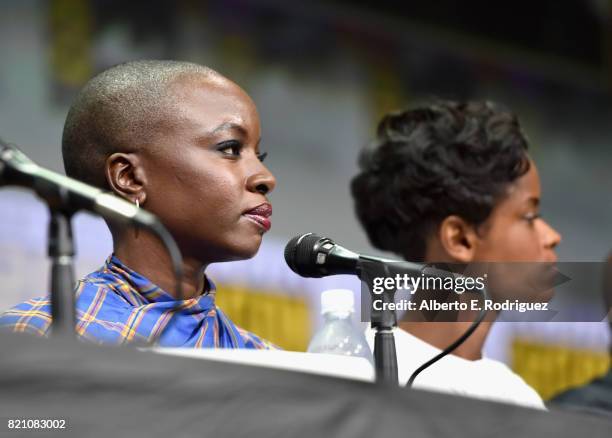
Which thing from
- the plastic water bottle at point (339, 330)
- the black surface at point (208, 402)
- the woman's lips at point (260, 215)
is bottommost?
the black surface at point (208, 402)

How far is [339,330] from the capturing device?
1524mm

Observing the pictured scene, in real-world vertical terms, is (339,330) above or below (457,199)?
below

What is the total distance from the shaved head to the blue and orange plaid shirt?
0.16 meters

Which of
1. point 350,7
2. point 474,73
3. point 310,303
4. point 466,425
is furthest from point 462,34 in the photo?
point 466,425

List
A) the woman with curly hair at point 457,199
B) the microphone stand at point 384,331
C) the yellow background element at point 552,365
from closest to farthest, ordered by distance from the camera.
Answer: the microphone stand at point 384,331
the woman with curly hair at point 457,199
the yellow background element at point 552,365

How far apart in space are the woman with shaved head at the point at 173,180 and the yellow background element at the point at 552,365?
2913 millimetres

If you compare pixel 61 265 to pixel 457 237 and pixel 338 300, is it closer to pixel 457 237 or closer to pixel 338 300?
pixel 338 300

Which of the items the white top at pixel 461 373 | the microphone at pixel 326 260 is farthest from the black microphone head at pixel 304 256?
the white top at pixel 461 373

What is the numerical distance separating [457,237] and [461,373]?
0.93 ft

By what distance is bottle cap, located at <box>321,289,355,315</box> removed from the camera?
149 centimetres

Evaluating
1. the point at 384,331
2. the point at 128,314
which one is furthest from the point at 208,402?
the point at 128,314

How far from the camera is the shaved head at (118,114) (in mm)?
1453

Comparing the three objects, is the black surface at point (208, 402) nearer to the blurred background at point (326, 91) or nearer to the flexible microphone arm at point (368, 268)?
the flexible microphone arm at point (368, 268)

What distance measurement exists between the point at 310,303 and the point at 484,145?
175 centimetres
